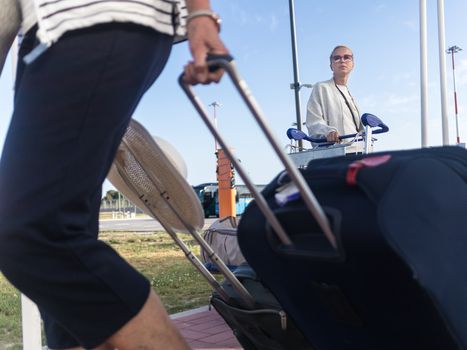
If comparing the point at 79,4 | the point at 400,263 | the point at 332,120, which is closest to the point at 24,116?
the point at 79,4

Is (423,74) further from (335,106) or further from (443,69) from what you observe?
(335,106)

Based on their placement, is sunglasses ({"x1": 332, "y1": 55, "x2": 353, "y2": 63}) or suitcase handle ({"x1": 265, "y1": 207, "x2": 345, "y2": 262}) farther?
sunglasses ({"x1": 332, "y1": 55, "x2": 353, "y2": 63})

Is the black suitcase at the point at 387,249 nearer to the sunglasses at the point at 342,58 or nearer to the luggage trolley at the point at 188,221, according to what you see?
the luggage trolley at the point at 188,221

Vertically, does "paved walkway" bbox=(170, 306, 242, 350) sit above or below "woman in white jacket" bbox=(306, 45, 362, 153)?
below

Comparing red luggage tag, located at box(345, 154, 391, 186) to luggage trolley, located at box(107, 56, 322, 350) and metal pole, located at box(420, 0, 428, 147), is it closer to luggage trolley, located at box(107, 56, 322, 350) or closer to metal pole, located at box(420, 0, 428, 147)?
luggage trolley, located at box(107, 56, 322, 350)

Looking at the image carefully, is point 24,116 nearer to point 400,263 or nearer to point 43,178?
point 43,178

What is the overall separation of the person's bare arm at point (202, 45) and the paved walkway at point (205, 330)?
5.53 feet

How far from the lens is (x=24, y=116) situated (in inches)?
35.5

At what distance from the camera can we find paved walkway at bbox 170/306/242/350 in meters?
2.46

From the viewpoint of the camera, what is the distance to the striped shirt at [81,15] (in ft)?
3.07

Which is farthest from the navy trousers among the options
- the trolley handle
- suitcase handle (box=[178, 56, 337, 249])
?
the trolley handle

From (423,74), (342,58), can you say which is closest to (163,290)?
(342,58)

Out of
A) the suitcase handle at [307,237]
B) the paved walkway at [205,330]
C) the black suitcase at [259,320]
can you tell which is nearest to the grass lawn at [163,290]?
the paved walkway at [205,330]

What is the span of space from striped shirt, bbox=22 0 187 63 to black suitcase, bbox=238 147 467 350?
1.65 feet
